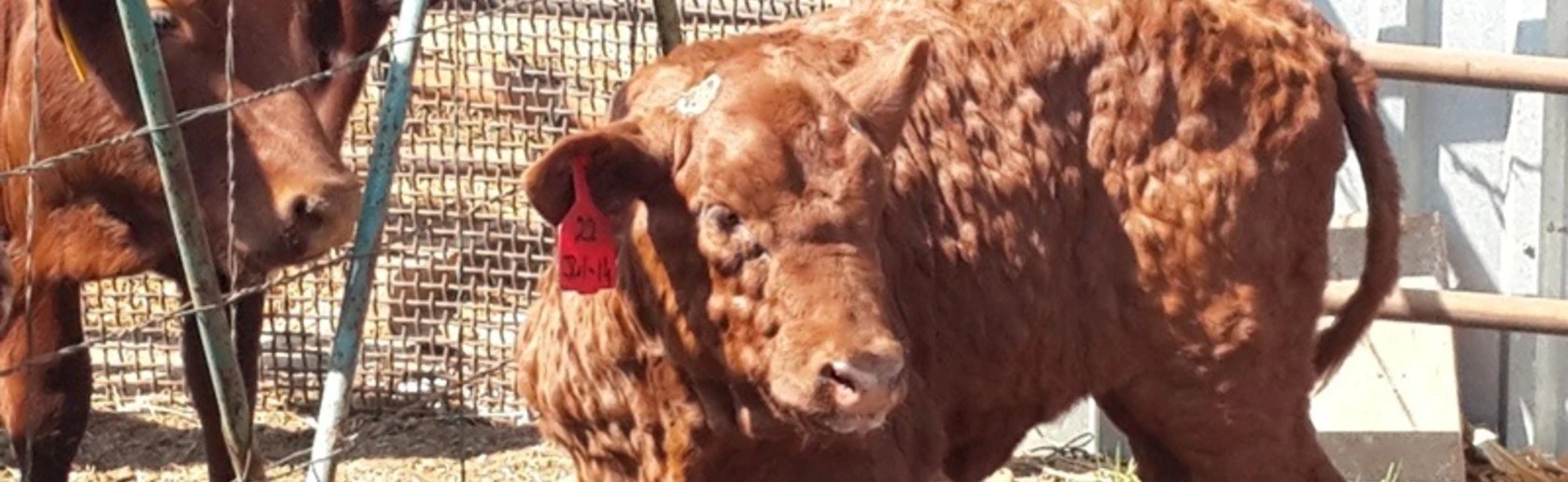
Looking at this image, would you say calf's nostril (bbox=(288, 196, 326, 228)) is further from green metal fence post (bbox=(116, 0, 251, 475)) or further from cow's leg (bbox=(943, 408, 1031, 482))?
cow's leg (bbox=(943, 408, 1031, 482))

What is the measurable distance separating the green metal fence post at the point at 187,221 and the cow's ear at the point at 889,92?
3.65 feet

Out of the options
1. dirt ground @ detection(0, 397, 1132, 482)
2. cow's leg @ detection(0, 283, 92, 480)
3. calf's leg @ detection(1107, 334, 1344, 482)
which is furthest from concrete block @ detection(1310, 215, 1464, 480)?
cow's leg @ detection(0, 283, 92, 480)

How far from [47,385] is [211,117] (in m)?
0.92

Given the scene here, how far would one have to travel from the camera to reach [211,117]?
549 cm

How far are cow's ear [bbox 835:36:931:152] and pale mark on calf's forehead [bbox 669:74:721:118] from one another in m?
0.23

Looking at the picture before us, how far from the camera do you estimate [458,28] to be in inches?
306

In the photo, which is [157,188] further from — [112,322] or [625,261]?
[112,322]

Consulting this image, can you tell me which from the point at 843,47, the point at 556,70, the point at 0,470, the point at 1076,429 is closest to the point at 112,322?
the point at 0,470

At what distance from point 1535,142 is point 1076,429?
4.78ft

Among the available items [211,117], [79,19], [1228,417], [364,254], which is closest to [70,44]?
[79,19]

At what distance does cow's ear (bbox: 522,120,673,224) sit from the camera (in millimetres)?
4109

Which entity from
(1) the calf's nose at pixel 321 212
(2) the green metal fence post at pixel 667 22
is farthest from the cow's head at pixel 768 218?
(2) the green metal fence post at pixel 667 22

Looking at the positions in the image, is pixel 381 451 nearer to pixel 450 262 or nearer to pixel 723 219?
pixel 450 262

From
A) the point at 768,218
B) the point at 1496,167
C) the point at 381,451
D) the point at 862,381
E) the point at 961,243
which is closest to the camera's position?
the point at 862,381
